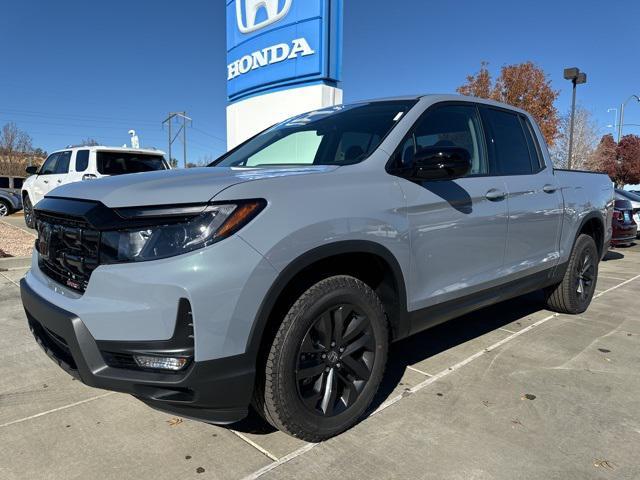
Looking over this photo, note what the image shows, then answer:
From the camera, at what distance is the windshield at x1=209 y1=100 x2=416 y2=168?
118 inches

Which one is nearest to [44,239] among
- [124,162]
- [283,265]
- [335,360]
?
[283,265]

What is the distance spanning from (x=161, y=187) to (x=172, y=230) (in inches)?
9.0

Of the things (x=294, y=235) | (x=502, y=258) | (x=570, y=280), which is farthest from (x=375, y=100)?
(x=570, y=280)

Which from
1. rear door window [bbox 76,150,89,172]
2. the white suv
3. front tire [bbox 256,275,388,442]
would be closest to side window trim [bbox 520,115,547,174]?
front tire [bbox 256,275,388,442]

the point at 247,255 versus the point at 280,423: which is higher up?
the point at 247,255

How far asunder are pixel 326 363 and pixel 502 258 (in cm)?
174

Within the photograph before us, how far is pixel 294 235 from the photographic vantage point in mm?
2154

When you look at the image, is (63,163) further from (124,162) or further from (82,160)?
(124,162)

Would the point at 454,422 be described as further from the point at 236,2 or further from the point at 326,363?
the point at 236,2

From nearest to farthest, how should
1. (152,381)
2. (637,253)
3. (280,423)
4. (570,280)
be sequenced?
(152,381), (280,423), (570,280), (637,253)

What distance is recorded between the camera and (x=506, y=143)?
3.88m

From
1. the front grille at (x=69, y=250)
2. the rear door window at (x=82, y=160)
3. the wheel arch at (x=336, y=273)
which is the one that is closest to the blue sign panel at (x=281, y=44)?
the rear door window at (x=82, y=160)

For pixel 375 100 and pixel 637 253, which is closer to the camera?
pixel 375 100

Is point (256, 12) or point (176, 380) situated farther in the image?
point (256, 12)
